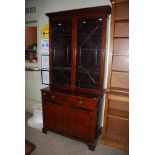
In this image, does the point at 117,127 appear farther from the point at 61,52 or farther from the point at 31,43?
the point at 31,43

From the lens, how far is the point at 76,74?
99.8 inches

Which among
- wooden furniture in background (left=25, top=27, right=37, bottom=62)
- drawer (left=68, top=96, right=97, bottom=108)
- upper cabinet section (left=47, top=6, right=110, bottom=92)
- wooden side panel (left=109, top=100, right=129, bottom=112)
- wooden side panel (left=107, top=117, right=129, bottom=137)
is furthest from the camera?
wooden furniture in background (left=25, top=27, right=37, bottom=62)

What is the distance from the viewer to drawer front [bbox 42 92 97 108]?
218 centimetres

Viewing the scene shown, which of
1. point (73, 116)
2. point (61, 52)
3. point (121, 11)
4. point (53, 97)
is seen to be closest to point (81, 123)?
point (73, 116)

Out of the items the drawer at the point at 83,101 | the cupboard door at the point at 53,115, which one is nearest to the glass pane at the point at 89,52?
the drawer at the point at 83,101

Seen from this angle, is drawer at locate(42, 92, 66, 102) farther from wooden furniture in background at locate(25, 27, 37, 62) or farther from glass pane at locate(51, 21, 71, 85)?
wooden furniture in background at locate(25, 27, 37, 62)

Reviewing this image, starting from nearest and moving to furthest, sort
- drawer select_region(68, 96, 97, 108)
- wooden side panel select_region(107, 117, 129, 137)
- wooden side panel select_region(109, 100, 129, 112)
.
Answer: drawer select_region(68, 96, 97, 108) → wooden side panel select_region(107, 117, 129, 137) → wooden side panel select_region(109, 100, 129, 112)

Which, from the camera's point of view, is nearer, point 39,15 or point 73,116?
point 73,116

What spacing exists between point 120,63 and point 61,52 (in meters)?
1.05

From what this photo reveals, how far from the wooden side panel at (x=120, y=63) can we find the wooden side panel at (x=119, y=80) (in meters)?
0.09

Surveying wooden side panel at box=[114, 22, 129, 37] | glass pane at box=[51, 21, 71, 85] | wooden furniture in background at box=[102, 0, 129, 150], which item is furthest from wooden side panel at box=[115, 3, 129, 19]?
glass pane at box=[51, 21, 71, 85]
